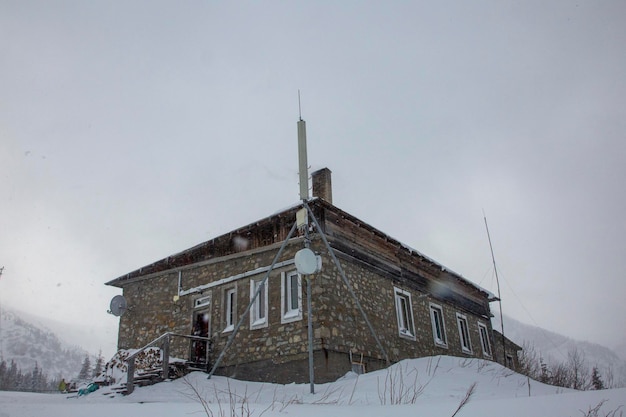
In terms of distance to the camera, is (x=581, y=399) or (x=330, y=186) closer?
(x=581, y=399)

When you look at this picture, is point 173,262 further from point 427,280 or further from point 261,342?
point 427,280

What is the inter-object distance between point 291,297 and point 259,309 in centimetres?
124

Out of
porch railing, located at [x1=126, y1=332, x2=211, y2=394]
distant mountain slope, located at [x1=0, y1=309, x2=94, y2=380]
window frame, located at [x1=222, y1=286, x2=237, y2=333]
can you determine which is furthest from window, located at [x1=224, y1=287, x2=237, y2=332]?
distant mountain slope, located at [x1=0, y1=309, x2=94, y2=380]

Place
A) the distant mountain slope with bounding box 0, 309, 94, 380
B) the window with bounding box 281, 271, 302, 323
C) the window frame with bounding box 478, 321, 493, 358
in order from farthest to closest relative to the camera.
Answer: the distant mountain slope with bounding box 0, 309, 94, 380 < the window frame with bounding box 478, 321, 493, 358 < the window with bounding box 281, 271, 302, 323

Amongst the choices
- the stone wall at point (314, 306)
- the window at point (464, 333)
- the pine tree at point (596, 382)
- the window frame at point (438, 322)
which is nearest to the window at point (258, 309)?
the stone wall at point (314, 306)

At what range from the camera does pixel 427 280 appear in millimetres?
17797

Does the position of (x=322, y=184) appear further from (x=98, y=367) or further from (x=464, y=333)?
(x=98, y=367)

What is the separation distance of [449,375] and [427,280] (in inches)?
263

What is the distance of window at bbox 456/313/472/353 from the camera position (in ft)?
61.4

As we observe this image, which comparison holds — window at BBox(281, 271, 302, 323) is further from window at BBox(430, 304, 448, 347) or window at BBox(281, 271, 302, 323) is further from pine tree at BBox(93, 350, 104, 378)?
window at BBox(430, 304, 448, 347)

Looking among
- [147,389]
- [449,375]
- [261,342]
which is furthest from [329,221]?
[147,389]

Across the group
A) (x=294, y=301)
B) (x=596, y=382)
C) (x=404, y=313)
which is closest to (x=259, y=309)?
(x=294, y=301)

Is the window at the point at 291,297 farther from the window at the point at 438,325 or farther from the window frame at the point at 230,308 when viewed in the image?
the window at the point at 438,325

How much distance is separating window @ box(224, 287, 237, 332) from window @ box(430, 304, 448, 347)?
7.01 m
